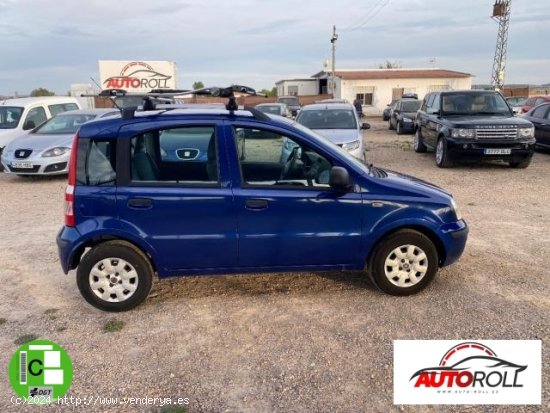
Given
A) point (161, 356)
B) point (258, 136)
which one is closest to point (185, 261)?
point (161, 356)

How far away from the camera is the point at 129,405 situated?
2906 millimetres

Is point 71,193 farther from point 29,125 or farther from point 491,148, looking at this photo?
point 29,125

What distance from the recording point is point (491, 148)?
10.1 meters

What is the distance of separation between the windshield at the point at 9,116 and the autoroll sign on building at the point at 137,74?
17.7 metres

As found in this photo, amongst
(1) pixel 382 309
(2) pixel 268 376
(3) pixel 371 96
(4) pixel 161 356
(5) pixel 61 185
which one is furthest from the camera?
(3) pixel 371 96

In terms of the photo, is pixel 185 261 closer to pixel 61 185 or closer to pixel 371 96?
pixel 61 185

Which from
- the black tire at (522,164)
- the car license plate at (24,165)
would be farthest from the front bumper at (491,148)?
the car license plate at (24,165)

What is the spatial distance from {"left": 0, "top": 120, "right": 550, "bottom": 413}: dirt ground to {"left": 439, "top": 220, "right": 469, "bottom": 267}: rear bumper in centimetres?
36

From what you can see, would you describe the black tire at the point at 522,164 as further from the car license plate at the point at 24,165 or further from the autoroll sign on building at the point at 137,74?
the autoroll sign on building at the point at 137,74

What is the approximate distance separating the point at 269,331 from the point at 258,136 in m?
1.66

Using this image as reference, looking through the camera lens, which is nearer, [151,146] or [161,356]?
[161,356]

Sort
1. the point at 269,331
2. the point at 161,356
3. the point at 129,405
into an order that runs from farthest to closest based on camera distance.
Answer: the point at 269,331
the point at 161,356
the point at 129,405

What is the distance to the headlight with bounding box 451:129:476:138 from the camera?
10094 mm

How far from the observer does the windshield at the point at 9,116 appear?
40.2 feet
